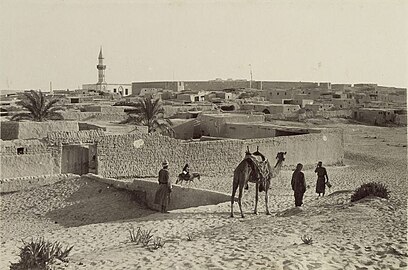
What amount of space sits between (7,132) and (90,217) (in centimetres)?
726

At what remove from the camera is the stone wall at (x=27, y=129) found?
17.5 metres

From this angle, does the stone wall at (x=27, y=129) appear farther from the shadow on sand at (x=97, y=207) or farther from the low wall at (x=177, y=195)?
the low wall at (x=177, y=195)

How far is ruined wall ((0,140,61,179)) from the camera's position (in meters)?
13.7

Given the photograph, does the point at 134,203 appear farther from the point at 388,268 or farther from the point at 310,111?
the point at 310,111

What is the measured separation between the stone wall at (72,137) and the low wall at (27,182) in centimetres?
196

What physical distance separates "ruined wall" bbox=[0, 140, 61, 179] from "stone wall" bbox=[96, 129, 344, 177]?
1.22 metres

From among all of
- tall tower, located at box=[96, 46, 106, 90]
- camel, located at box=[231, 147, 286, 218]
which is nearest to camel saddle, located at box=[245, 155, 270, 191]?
camel, located at box=[231, 147, 286, 218]

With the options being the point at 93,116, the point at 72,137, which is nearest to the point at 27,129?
the point at 72,137

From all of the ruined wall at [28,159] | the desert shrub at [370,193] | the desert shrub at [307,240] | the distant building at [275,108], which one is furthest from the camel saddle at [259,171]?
the distant building at [275,108]

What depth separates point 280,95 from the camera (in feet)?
173

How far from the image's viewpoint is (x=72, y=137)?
1609 centimetres

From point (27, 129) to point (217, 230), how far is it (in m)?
10.9

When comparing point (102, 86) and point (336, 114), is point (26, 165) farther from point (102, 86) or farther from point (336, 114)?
point (102, 86)

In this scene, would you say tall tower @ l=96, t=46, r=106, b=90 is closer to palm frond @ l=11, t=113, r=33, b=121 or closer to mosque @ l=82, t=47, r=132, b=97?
mosque @ l=82, t=47, r=132, b=97
